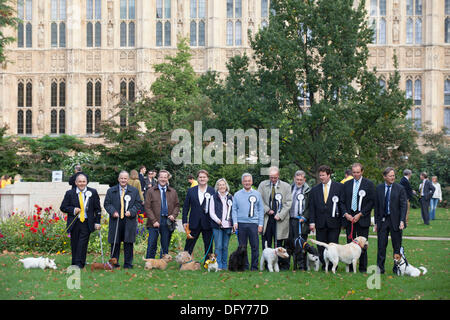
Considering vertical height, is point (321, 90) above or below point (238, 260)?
above

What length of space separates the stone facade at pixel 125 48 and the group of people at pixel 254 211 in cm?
3782

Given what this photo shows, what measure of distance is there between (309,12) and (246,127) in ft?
12.4

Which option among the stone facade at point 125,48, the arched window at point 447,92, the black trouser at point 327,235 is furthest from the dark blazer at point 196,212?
Result: the arched window at point 447,92

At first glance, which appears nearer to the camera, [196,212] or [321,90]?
[196,212]

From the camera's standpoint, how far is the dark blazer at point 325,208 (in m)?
11.9

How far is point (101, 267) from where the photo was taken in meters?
11.9

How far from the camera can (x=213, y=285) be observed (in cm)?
1034


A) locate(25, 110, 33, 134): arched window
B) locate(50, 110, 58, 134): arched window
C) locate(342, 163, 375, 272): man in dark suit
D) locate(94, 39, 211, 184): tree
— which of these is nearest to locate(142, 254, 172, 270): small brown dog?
locate(342, 163, 375, 272): man in dark suit

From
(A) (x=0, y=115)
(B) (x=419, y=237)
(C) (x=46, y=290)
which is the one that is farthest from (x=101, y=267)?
(A) (x=0, y=115)

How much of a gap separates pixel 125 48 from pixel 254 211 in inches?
1584

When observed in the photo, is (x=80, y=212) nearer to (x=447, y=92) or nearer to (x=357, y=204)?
(x=357, y=204)

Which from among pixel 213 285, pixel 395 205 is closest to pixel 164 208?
pixel 213 285
